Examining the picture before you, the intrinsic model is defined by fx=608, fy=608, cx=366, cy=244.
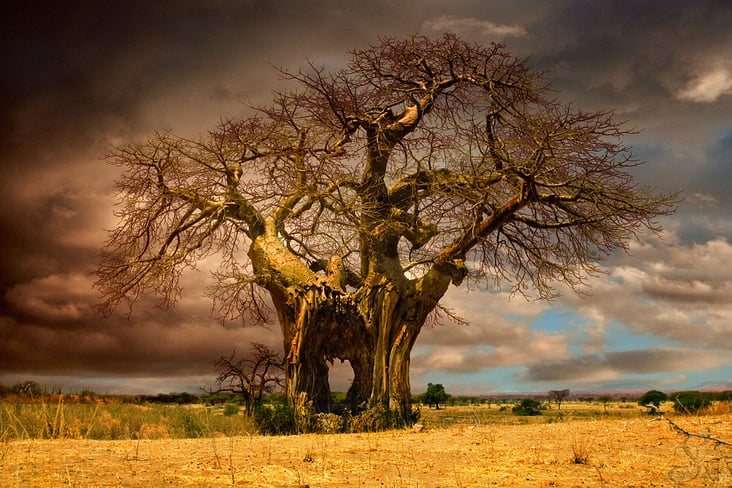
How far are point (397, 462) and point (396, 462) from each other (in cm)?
1

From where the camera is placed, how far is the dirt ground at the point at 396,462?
600 centimetres

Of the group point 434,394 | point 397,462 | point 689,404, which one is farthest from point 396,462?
point 434,394

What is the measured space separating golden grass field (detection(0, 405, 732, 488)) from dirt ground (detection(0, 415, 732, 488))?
0.01m

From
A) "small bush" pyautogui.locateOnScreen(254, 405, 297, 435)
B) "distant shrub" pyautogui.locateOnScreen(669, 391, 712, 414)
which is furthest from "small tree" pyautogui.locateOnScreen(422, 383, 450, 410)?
"small bush" pyautogui.locateOnScreen(254, 405, 297, 435)

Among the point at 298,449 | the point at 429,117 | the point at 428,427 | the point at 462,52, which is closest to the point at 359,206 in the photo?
the point at 429,117

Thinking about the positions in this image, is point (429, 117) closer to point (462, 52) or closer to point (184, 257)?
point (462, 52)

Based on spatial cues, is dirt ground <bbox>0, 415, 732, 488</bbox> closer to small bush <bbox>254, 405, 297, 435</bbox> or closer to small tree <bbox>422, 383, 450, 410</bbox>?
small bush <bbox>254, 405, 297, 435</bbox>

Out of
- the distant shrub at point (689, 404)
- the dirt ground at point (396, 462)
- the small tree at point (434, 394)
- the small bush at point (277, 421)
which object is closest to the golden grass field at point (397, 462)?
the dirt ground at point (396, 462)

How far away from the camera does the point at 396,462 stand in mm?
7258

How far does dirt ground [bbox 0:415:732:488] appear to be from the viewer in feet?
19.7

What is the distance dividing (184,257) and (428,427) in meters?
6.68

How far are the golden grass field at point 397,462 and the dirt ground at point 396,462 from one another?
0.01 meters

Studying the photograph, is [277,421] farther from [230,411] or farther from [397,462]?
[397,462]

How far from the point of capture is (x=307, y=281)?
1325cm
